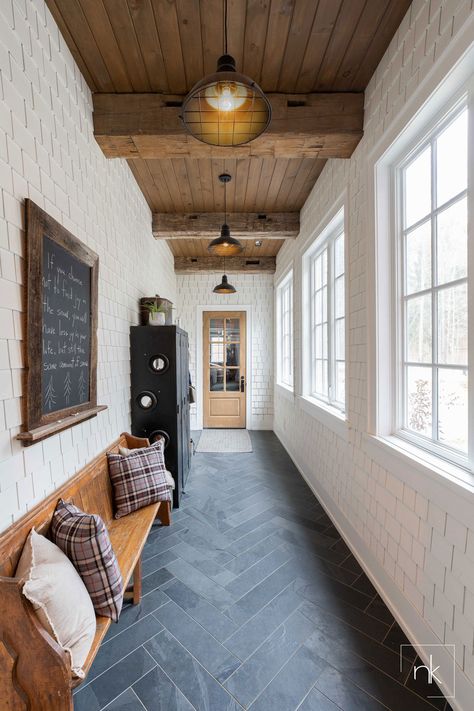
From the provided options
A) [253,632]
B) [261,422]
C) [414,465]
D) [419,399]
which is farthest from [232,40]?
[261,422]

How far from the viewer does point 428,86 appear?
1526 mm

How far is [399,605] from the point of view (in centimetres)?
179

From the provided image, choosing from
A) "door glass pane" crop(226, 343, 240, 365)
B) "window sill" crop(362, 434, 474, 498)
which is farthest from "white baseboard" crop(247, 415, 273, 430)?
"window sill" crop(362, 434, 474, 498)

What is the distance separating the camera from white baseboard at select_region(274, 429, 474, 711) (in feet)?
4.39

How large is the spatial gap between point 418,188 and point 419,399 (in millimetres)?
1175

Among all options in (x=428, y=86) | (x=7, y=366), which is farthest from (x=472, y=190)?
(x=7, y=366)

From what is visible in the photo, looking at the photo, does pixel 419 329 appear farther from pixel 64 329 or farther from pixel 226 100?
pixel 64 329

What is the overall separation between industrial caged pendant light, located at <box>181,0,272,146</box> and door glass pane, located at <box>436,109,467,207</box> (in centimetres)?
87

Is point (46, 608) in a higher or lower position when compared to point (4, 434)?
lower

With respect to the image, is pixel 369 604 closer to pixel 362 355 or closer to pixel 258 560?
pixel 258 560

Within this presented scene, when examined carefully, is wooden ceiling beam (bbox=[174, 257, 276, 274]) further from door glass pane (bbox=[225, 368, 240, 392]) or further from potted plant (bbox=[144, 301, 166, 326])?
potted plant (bbox=[144, 301, 166, 326])

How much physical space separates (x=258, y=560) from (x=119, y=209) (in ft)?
9.75

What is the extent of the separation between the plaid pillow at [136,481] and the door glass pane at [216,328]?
13.2 feet

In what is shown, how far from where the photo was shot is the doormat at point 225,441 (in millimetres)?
5012
